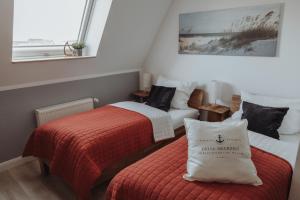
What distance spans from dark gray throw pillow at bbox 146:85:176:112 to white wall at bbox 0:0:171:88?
0.79 metres

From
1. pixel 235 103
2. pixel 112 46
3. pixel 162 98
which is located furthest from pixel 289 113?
pixel 112 46

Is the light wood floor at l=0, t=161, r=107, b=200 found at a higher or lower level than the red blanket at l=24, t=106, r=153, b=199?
lower

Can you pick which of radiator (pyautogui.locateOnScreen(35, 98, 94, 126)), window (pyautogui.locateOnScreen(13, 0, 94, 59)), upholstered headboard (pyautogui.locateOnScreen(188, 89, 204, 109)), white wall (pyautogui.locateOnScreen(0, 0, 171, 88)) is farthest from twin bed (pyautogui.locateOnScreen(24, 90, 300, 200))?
window (pyautogui.locateOnScreen(13, 0, 94, 59))

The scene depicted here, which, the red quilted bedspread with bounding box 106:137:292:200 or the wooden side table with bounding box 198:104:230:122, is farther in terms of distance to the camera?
the wooden side table with bounding box 198:104:230:122

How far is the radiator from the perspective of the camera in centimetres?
277

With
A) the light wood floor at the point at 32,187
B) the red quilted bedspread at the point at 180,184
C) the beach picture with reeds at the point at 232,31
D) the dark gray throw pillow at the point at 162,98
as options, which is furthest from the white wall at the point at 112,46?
the red quilted bedspread at the point at 180,184

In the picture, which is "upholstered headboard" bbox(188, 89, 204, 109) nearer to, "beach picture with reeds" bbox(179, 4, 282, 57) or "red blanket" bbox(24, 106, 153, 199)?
"beach picture with reeds" bbox(179, 4, 282, 57)

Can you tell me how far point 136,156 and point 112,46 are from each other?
62.2 inches

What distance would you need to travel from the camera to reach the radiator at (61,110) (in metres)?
2.77

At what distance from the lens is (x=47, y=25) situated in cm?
282

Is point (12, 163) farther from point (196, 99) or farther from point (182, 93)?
point (196, 99)

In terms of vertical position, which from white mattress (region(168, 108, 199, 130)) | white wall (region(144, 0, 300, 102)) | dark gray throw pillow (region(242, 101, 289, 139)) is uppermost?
white wall (region(144, 0, 300, 102))

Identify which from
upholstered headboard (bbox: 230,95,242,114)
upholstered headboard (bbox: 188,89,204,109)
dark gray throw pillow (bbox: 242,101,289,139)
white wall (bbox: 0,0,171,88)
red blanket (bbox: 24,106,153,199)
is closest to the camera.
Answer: red blanket (bbox: 24,106,153,199)

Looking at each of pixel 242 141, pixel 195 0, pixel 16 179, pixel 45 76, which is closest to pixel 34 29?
pixel 45 76
